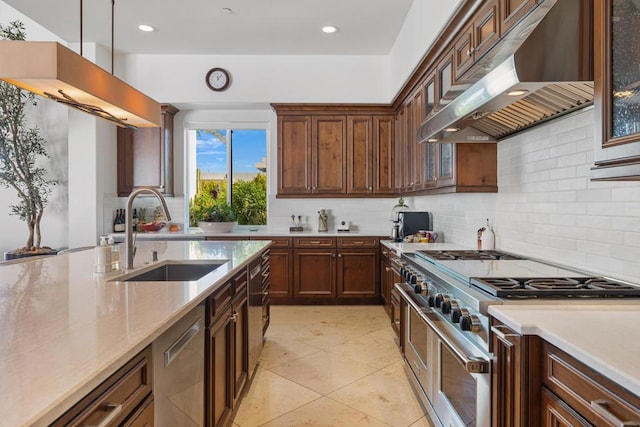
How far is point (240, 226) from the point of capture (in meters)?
5.56

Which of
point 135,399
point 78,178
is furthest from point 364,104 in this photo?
point 135,399

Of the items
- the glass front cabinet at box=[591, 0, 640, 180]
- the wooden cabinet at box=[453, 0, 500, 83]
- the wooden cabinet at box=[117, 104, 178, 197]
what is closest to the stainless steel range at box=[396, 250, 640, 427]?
the glass front cabinet at box=[591, 0, 640, 180]

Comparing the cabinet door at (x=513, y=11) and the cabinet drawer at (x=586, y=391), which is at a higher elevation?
the cabinet door at (x=513, y=11)

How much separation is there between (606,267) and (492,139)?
1.30 meters

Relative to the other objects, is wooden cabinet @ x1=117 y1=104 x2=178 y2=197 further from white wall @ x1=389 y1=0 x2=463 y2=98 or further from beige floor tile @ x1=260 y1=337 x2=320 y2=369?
white wall @ x1=389 y1=0 x2=463 y2=98

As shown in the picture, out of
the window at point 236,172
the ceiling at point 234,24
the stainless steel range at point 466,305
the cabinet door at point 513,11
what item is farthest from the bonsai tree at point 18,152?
the cabinet door at point 513,11

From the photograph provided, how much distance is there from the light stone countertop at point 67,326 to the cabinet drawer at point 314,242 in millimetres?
2592

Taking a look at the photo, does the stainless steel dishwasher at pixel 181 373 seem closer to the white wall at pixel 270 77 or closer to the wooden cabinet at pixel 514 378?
the wooden cabinet at pixel 514 378

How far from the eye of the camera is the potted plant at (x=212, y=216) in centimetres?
501

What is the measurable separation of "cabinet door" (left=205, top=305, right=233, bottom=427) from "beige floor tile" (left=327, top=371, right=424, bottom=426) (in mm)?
827

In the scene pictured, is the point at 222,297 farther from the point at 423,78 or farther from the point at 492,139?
the point at 423,78

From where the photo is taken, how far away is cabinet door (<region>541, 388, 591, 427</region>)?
106 cm

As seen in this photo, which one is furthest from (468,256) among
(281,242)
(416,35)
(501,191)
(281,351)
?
(281,242)

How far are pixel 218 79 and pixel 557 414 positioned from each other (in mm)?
4940
